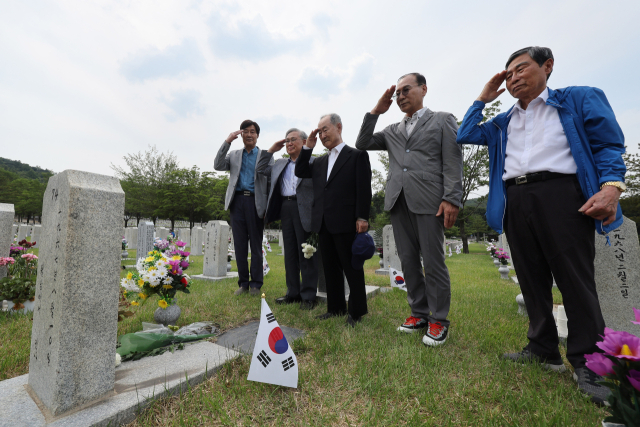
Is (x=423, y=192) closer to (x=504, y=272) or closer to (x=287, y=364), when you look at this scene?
(x=287, y=364)

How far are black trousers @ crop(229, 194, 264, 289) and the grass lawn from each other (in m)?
1.81

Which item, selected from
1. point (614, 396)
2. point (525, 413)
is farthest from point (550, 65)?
point (525, 413)

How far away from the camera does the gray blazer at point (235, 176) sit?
459 cm

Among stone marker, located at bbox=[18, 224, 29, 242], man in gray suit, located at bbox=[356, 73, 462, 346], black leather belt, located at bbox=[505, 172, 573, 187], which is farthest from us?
stone marker, located at bbox=[18, 224, 29, 242]

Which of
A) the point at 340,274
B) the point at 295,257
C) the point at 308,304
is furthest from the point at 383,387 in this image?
the point at 295,257

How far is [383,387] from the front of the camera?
185 cm

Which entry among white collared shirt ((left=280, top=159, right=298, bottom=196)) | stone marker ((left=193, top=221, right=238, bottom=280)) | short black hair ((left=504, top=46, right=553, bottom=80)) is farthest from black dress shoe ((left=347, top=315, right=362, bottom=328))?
stone marker ((left=193, top=221, right=238, bottom=280))

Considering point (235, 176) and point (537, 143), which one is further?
point (235, 176)

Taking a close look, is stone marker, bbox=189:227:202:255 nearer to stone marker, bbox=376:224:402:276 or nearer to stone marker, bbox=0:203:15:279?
stone marker, bbox=376:224:402:276

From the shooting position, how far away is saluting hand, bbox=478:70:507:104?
2.38m

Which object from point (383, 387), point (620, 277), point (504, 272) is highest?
point (620, 277)

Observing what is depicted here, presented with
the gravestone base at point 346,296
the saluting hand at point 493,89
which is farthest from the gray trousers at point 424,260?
the gravestone base at point 346,296

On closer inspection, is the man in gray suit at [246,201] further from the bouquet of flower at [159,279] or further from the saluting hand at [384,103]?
the saluting hand at [384,103]

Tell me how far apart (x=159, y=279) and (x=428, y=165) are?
2822mm
